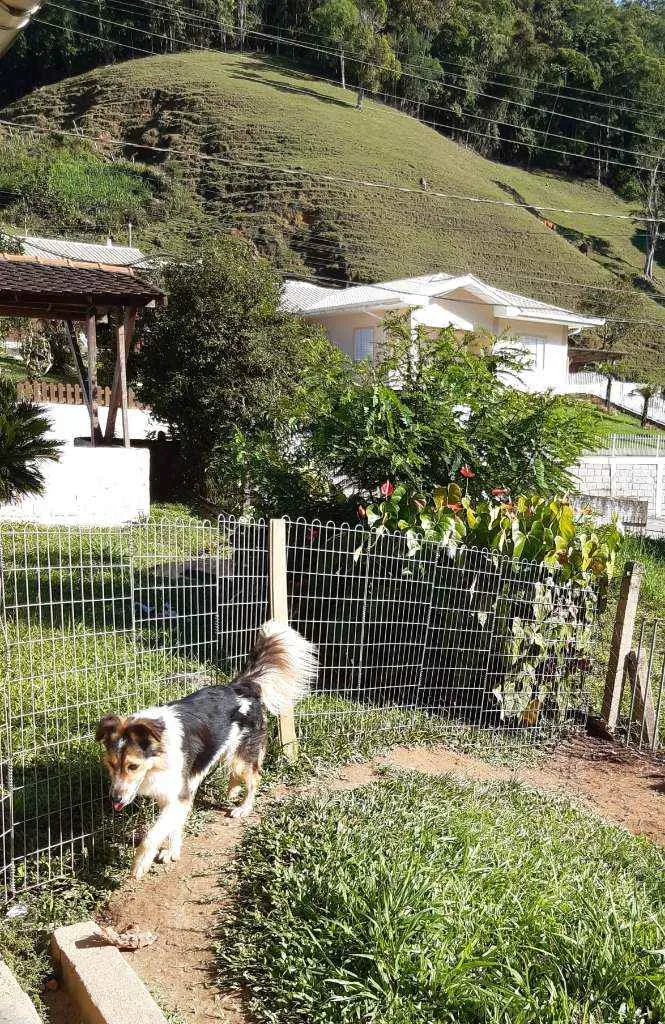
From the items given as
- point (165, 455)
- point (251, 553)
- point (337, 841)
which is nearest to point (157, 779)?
point (337, 841)

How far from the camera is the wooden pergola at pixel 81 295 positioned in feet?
41.8

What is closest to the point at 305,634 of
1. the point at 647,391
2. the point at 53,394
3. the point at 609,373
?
the point at 53,394

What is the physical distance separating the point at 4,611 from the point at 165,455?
14.3 metres

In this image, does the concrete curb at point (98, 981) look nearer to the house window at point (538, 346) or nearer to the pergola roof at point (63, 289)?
the pergola roof at point (63, 289)

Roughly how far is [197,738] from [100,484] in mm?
9761

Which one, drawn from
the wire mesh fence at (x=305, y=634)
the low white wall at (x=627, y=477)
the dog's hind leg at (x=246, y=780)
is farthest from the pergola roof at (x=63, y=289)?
the low white wall at (x=627, y=477)

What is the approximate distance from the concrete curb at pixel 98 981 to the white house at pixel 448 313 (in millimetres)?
24859

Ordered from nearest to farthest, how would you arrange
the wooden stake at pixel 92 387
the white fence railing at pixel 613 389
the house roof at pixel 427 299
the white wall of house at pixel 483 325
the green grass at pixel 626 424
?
the wooden stake at pixel 92 387, the house roof at pixel 427 299, the white wall of house at pixel 483 325, the green grass at pixel 626 424, the white fence railing at pixel 613 389

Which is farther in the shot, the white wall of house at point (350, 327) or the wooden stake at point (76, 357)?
the white wall of house at point (350, 327)

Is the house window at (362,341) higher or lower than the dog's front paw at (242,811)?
higher

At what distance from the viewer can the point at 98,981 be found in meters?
3.26

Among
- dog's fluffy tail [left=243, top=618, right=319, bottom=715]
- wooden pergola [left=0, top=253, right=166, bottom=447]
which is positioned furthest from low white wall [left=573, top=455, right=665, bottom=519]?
dog's fluffy tail [left=243, top=618, right=319, bottom=715]

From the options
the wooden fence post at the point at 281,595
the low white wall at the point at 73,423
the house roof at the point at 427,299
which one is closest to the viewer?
the wooden fence post at the point at 281,595

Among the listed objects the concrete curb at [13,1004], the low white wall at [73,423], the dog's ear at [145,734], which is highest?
the low white wall at [73,423]
